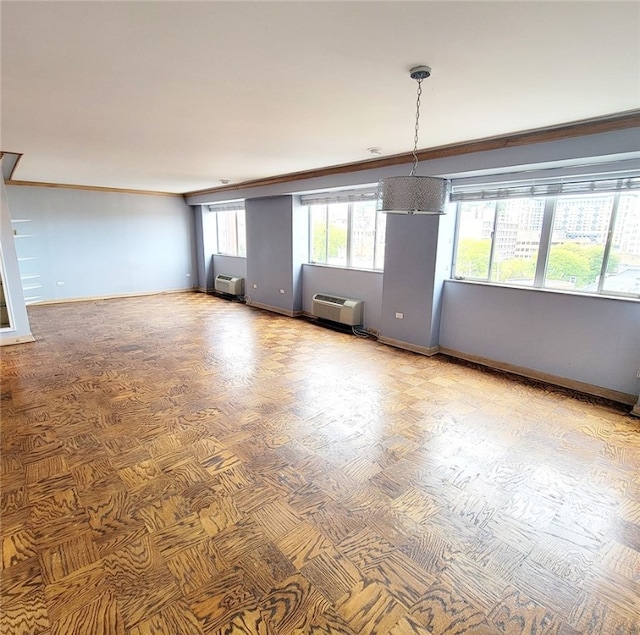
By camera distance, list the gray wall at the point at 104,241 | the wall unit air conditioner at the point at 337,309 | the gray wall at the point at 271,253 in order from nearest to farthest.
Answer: the wall unit air conditioner at the point at 337,309 < the gray wall at the point at 271,253 < the gray wall at the point at 104,241

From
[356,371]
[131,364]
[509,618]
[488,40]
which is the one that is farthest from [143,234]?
[509,618]

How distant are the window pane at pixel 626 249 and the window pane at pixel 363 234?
2.99 meters

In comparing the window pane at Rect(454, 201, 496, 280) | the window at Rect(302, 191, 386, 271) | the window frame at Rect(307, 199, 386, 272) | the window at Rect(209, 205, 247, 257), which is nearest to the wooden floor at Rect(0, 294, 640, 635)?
the window pane at Rect(454, 201, 496, 280)

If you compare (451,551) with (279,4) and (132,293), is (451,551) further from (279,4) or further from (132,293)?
(132,293)

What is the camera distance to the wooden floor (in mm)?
1504

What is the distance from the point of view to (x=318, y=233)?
21.6 ft

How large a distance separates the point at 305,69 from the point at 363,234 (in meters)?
3.79

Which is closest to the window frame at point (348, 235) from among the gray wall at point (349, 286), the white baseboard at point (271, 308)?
the gray wall at point (349, 286)

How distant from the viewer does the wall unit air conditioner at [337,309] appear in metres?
5.73

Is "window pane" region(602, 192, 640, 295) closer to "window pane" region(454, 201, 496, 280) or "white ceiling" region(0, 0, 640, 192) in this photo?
"white ceiling" region(0, 0, 640, 192)

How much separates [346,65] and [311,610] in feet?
8.83

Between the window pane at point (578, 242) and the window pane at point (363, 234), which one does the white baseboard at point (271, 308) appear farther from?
the window pane at point (578, 242)

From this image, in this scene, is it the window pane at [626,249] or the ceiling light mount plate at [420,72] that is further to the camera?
the window pane at [626,249]

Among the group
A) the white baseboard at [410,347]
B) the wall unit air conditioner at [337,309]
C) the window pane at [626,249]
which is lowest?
the white baseboard at [410,347]
